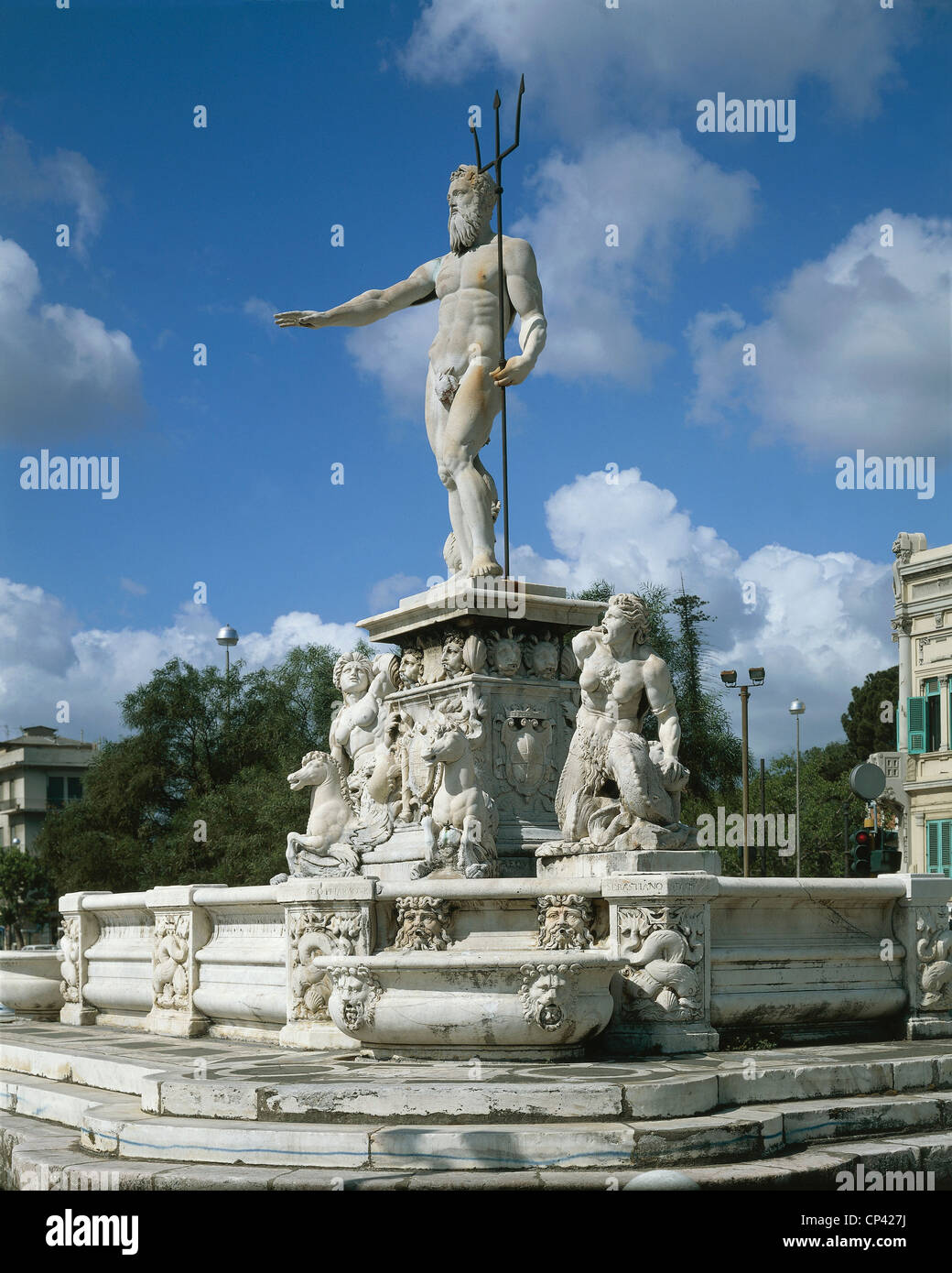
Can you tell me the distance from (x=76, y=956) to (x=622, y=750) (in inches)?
272

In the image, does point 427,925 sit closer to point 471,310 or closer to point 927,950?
point 927,950

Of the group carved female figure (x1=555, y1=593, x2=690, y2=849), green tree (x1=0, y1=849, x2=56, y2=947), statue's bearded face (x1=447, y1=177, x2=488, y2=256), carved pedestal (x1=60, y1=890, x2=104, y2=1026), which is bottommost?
green tree (x1=0, y1=849, x2=56, y2=947)

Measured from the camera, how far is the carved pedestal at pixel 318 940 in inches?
366

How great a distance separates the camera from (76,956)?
1387cm

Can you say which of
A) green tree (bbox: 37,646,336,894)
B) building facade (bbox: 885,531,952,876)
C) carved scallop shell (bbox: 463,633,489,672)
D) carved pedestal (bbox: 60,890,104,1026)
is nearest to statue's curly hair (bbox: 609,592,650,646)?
carved scallop shell (bbox: 463,633,489,672)

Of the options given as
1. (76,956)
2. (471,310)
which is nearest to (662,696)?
(471,310)

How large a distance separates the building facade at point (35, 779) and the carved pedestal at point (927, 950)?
59.5m

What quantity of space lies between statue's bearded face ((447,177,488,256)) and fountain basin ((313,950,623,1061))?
6.06 m

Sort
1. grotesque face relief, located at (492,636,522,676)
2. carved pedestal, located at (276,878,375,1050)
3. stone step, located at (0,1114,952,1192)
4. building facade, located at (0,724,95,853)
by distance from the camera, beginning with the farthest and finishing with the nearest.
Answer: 1. building facade, located at (0,724,95,853)
2. grotesque face relief, located at (492,636,522,676)
3. carved pedestal, located at (276,878,375,1050)
4. stone step, located at (0,1114,952,1192)

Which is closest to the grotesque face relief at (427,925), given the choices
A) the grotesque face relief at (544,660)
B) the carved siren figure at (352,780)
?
the carved siren figure at (352,780)

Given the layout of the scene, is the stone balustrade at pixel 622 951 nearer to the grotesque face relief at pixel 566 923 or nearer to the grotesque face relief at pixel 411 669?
the grotesque face relief at pixel 566 923

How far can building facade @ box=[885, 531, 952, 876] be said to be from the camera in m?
37.0

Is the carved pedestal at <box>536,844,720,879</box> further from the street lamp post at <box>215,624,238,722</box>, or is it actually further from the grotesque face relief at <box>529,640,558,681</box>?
the street lamp post at <box>215,624,238,722</box>
